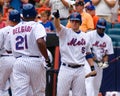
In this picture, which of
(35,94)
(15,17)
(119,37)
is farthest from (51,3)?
(35,94)

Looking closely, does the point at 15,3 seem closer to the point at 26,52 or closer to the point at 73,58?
the point at 73,58

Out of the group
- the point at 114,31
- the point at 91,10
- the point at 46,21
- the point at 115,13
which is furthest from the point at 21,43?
the point at 115,13

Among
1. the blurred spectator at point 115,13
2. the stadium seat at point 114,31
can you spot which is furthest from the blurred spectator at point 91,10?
the blurred spectator at point 115,13

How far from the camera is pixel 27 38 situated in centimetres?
877

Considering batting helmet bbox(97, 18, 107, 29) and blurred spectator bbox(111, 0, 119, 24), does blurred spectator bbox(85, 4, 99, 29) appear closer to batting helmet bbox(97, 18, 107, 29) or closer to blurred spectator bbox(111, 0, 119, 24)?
blurred spectator bbox(111, 0, 119, 24)

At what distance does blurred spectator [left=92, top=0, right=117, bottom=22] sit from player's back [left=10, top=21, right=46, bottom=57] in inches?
213

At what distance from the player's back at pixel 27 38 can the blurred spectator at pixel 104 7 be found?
5.41 m

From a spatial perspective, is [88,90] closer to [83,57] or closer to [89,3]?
[83,57]

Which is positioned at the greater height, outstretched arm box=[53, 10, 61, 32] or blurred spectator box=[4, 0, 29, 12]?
blurred spectator box=[4, 0, 29, 12]

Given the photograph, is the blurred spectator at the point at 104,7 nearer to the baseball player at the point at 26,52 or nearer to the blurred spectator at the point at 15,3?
the blurred spectator at the point at 15,3

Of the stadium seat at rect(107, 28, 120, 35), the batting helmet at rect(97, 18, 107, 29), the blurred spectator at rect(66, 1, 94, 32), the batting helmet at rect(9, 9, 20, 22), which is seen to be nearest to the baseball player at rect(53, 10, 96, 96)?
the batting helmet at rect(9, 9, 20, 22)

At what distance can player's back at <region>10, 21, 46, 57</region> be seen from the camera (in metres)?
8.74

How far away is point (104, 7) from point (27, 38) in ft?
18.3

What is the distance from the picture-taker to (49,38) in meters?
11.6
